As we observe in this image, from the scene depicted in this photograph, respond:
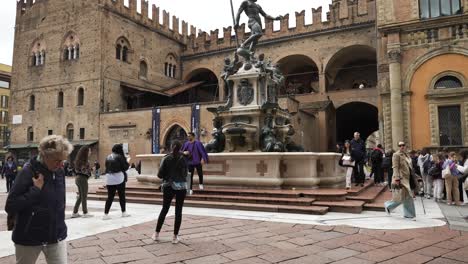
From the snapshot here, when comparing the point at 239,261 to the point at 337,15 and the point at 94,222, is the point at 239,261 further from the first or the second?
the point at 337,15

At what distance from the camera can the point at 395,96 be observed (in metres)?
20.7

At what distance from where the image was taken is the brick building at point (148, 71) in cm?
2952

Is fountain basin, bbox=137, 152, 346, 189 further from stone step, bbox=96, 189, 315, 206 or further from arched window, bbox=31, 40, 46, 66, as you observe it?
arched window, bbox=31, 40, 46, 66

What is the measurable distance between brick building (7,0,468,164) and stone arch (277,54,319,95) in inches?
4.0

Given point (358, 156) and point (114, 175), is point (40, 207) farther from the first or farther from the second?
point (358, 156)

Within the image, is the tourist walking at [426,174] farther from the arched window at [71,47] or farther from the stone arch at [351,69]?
the arched window at [71,47]

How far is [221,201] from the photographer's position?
877 cm

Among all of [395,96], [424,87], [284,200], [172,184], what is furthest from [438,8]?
[172,184]

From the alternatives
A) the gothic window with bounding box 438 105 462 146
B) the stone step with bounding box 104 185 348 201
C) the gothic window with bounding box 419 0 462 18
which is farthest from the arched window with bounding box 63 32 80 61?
the gothic window with bounding box 438 105 462 146

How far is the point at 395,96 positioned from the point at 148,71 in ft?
74.0

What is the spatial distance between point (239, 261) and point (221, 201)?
4.52 meters

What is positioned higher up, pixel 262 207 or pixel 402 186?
pixel 402 186

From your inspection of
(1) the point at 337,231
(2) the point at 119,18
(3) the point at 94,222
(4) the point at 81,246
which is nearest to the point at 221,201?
(3) the point at 94,222

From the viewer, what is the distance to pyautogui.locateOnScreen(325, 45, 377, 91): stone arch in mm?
31828
